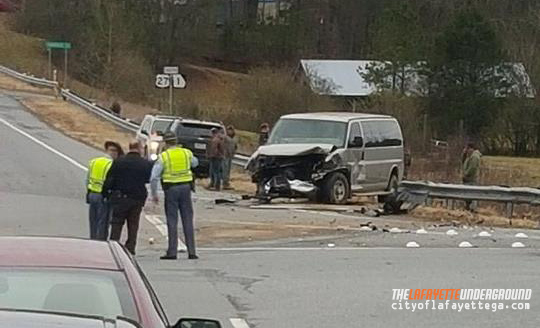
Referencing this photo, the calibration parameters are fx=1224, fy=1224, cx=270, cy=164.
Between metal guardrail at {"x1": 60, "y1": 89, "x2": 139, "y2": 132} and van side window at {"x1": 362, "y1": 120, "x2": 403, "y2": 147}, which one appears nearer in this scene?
van side window at {"x1": 362, "y1": 120, "x2": 403, "y2": 147}

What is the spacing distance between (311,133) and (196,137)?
783 centimetres

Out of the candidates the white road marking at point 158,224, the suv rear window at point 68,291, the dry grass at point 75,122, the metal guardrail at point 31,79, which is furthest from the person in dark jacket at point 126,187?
the metal guardrail at point 31,79

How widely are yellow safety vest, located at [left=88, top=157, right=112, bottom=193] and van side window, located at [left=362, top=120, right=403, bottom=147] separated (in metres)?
10.3

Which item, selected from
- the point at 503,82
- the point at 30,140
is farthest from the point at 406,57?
the point at 30,140

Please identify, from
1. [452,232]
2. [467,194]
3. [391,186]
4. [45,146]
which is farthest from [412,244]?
[45,146]

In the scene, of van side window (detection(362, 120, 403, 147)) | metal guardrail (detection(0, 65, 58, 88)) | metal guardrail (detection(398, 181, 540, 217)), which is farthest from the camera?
metal guardrail (detection(0, 65, 58, 88))

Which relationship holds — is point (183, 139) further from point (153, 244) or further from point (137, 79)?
point (137, 79)

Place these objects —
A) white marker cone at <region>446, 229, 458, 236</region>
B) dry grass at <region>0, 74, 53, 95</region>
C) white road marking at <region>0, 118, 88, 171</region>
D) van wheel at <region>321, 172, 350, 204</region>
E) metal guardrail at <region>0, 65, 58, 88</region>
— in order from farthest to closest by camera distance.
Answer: metal guardrail at <region>0, 65, 58, 88</region>
dry grass at <region>0, 74, 53, 95</region>
white road marking at <region>0, 118, 88, 171</region>
van wheel at <region>321, 172, 350, 204</region>
white marker cone at <region>446, 229, 458, 236</region>

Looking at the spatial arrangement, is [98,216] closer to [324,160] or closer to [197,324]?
[324,160]

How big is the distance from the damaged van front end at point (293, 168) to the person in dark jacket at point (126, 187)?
9.18 m

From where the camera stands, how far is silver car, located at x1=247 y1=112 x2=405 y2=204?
24.8m

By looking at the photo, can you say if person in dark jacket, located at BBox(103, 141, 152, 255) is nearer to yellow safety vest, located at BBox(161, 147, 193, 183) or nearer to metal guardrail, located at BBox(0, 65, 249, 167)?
yellow safety vest, located at BBox(161, 147, 193, 183)

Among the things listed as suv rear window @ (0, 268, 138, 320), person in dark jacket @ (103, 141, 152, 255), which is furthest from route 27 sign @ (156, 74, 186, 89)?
suv rear window @ (0, 268, 138, 320)

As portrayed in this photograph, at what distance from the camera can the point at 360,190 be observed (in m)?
25.7
